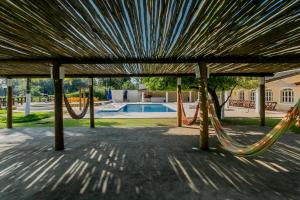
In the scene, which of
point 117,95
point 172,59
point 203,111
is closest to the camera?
point 203,111

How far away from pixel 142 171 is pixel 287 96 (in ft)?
54.7

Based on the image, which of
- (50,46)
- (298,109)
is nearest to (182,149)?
(298,109)

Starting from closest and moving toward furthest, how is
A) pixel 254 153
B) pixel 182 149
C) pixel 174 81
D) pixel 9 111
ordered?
pixel 254 153, pixel 182 149, pixel 9 111, pixel 174 81

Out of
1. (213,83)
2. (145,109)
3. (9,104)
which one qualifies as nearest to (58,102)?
(9,104)

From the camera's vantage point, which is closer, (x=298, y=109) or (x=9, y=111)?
(x=298, y=109)

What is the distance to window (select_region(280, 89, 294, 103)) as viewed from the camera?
16453 millimetres

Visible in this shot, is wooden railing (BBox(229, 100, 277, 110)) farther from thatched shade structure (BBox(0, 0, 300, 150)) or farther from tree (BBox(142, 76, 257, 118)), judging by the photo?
thatched shade structure (BBox(0, 0, 300, 150))

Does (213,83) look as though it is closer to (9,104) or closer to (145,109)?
(9,104)

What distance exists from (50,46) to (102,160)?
276cm

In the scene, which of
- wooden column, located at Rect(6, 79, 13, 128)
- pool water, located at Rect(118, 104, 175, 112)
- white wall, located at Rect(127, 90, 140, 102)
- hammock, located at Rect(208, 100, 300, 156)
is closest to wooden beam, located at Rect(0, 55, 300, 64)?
hammock, located at Rect(208, 100, 300, 156)

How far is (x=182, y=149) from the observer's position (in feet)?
19.8

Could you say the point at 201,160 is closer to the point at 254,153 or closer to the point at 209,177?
the point at 209,177

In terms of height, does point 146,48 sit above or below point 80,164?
above

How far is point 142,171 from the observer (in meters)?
4.31
